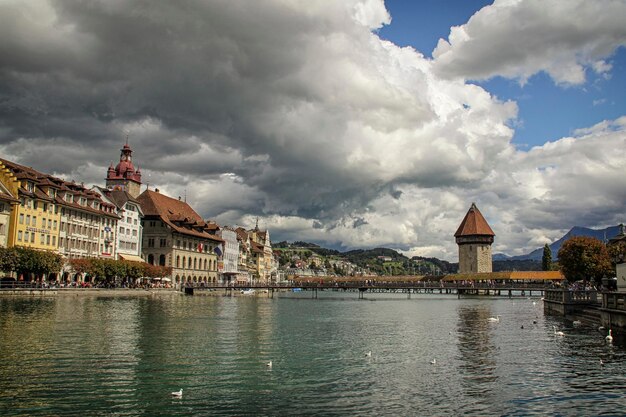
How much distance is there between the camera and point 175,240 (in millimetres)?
118125

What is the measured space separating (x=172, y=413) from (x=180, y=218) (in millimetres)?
109633

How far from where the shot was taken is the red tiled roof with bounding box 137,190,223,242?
11888cm

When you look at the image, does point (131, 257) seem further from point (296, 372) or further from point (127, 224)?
point (296, 372)

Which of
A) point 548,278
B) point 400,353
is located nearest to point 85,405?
point 400,353

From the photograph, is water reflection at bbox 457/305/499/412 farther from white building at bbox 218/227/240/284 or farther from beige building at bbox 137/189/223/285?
white building at bbox 218/227/240/284

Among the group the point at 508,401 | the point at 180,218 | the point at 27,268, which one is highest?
the point at 180,218

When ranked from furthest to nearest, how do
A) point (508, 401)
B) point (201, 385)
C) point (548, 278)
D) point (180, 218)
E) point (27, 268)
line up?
point (548, 278), point (180, 218), point (27, 268), point (201, 385), point (508, 401)

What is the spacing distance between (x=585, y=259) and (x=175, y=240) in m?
75.4

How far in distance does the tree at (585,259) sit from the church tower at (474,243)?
74.2m

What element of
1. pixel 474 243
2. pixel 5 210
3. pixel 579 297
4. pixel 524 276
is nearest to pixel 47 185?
pixel 5 210

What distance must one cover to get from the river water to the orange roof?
130429mm

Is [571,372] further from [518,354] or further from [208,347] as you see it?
[208,347]

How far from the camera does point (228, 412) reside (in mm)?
16297

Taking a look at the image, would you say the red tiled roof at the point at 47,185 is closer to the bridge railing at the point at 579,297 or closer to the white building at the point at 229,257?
the white building at the point at 229,257
